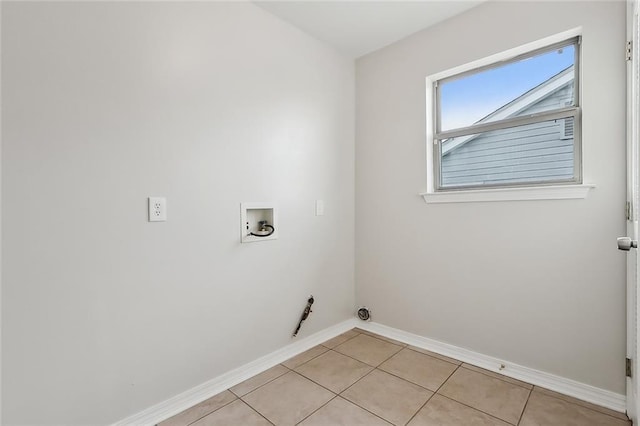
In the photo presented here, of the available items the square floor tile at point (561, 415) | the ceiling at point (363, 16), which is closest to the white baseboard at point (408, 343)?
the square floor tile at point (561, 415)

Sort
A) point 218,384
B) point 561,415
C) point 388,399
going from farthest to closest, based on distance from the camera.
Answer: point 218,384 < point 388,399 < point 561,415

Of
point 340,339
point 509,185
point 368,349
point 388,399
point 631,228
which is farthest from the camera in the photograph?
point 340,339

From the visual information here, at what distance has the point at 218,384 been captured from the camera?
1.78m

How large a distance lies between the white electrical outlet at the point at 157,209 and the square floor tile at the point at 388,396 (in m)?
1.37

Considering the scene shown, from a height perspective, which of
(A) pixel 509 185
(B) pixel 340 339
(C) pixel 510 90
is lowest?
(B) pixel 340 339

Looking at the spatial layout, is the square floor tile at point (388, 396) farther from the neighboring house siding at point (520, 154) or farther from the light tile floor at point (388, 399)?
the neighboring house siding at point (520, 154)

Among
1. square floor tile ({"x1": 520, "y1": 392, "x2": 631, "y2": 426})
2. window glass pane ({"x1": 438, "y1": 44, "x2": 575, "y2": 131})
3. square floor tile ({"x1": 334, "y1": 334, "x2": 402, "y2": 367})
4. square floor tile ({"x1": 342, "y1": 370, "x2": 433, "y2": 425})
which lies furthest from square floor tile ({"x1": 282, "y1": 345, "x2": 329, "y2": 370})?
window glass pane ({"x1": 438, "y1": 44, "x2": 575, "y2": 131})

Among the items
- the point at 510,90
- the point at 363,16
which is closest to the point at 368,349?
the point at 510,90

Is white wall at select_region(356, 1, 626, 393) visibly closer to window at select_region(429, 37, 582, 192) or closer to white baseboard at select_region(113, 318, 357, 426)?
window at select_region(429, 37, 582, 192)

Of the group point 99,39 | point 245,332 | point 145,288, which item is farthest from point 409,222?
point 99,39

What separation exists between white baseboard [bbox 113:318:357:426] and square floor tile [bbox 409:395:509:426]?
944mm

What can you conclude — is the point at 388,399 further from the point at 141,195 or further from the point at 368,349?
the point at 141,195

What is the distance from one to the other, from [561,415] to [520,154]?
4.71 feet

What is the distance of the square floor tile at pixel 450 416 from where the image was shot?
1484 mm
